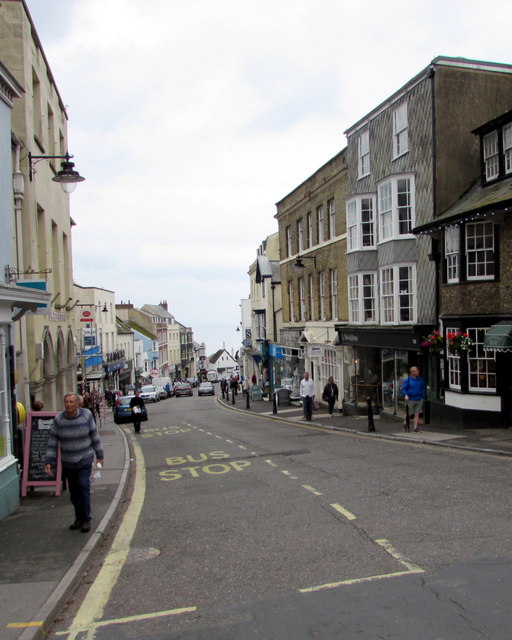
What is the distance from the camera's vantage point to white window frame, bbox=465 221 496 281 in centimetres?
1608

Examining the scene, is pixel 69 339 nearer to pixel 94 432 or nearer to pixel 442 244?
pixel 442 244

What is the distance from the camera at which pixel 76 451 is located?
7855 millimetres

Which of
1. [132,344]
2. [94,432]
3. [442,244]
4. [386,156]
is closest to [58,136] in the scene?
[386,156]

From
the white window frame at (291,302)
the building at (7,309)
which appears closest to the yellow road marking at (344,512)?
the building at (7,309)

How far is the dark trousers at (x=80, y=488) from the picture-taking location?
789cm

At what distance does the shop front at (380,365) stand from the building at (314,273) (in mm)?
1233

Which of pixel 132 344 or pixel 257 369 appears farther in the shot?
pixel 132 344

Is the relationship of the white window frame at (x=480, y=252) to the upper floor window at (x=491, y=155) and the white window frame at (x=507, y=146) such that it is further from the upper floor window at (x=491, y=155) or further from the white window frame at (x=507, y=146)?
the upper floor window at (x=491, y=155)

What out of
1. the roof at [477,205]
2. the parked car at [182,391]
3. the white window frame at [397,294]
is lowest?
the parked car at [182,391]

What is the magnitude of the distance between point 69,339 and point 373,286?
1186cm

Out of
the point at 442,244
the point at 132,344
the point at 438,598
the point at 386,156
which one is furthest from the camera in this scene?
the point at 132,344

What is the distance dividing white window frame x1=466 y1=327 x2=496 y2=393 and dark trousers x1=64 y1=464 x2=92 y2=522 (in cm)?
1191

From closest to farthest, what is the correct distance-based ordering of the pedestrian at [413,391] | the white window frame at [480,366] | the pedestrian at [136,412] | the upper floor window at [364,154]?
the white window frame at [480,366]
the pedestrian at [413,391]
the upper floor window at [364,154]
the pedestrian at [136,412]

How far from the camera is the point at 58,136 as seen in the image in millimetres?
22141
